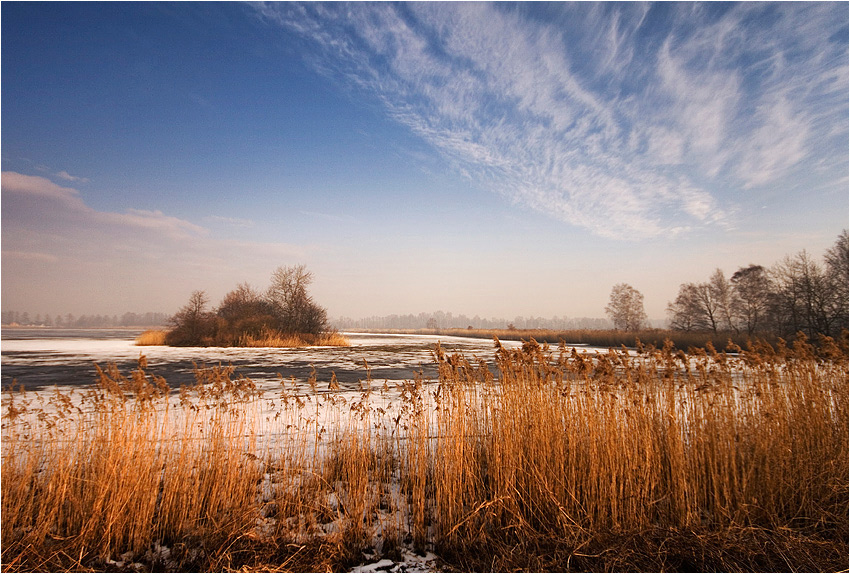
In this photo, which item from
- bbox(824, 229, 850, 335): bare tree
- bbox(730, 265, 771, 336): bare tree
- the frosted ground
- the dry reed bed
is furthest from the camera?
bbox(730, 265, 771, 336): bare tree

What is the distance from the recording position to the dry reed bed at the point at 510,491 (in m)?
3.90

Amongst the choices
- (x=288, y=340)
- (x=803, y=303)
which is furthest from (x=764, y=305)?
(x=288, y=340)

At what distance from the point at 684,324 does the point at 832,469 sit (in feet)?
157

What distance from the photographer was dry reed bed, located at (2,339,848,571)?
3.90m

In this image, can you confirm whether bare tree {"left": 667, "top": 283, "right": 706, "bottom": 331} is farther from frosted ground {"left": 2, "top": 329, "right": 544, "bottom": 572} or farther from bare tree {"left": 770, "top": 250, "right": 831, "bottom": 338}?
frosted ground {"left": 2, "top": 329, "right": 544, "bottom": 572}

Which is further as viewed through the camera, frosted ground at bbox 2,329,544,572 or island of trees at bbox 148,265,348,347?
island of trees at bbox 148,265,348,347

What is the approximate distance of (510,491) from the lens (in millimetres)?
4535

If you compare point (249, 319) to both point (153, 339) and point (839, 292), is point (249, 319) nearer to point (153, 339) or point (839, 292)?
point (153, 339)

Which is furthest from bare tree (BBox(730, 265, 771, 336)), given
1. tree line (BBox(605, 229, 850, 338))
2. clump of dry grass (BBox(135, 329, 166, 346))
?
clump of dry grass (BBox(135, 329, 166, 346))

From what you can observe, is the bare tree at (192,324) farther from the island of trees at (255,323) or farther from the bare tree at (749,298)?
the bare tree at (749,298)

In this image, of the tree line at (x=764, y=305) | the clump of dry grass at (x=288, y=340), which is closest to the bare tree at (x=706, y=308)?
the tree line at (x=764, y=305)

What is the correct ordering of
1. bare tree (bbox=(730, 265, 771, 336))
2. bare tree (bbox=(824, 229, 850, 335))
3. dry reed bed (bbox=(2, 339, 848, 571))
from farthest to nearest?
1. bare tree (bbox=(730, 265, 771, 336))
2. bare tree (bbox=(824, 229, 850, 335))
3. dry reed bed (bbox=(2, 339, 848, 571))

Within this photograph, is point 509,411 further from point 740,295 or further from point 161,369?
point 740,295

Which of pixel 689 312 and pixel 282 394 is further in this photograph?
pixel 689 312
